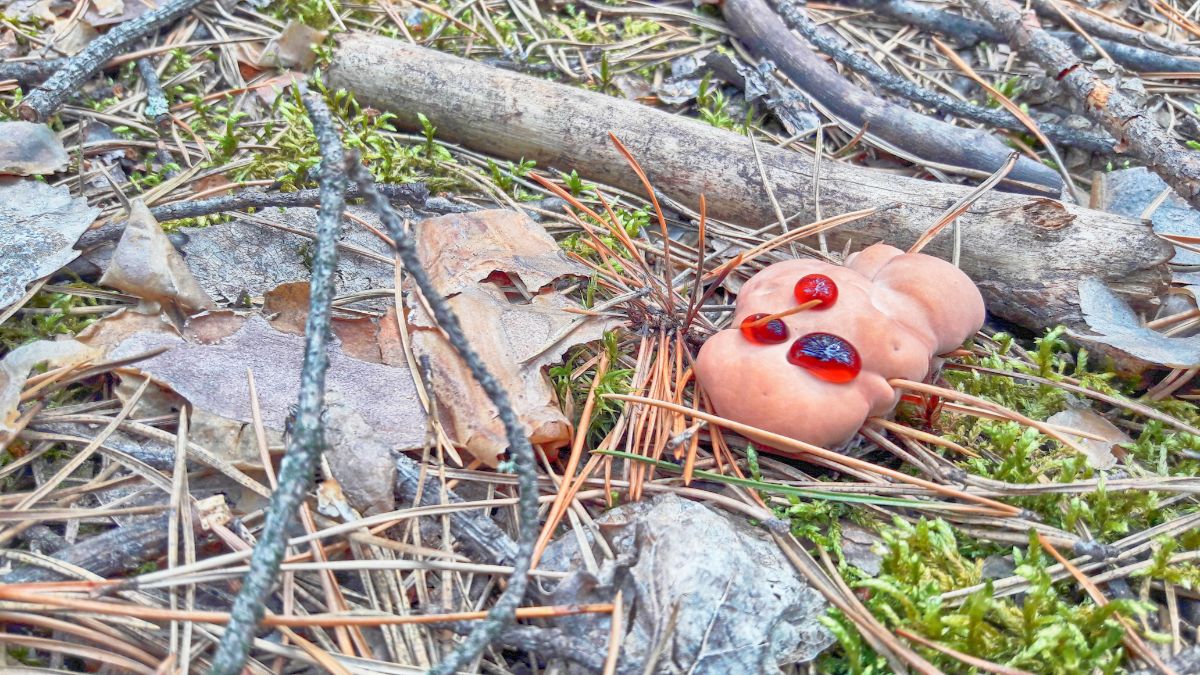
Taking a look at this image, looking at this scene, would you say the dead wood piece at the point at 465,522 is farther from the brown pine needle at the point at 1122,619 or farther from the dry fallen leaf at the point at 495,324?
the brown pine needle at the point at 1122,619

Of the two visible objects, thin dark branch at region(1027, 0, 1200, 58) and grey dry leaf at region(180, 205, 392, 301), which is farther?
thin dark branch at region(1027, 0, 1200, 58)

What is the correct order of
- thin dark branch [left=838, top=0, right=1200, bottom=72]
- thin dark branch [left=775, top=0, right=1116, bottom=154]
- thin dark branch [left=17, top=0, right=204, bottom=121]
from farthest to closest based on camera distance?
thin dark branch [left=838, top=0, right=1200, bottom=72]
thin dark branch [left=775, top=0, right=1116, bottom=154]
thin dark branch [left=17, top=0, right=204, bottom=121]

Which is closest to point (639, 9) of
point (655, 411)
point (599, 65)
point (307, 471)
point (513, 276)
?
point (599, 65)

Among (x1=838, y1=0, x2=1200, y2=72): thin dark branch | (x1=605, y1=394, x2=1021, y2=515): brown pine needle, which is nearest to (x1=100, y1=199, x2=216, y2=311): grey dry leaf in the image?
(x1=605, y1=394, x2=1021, y2=515): brown pine needle

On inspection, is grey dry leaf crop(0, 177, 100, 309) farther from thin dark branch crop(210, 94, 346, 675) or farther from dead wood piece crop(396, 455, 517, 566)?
dead wood piece crop(396, 455, 517, 566)

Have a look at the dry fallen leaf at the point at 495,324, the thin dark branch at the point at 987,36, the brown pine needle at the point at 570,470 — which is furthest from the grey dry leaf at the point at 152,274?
the thin dark branch at the point at 987,36

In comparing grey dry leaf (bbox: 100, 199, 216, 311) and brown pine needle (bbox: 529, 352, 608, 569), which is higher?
grey dry leaf (bbox: 100, 199, 216, 311)
